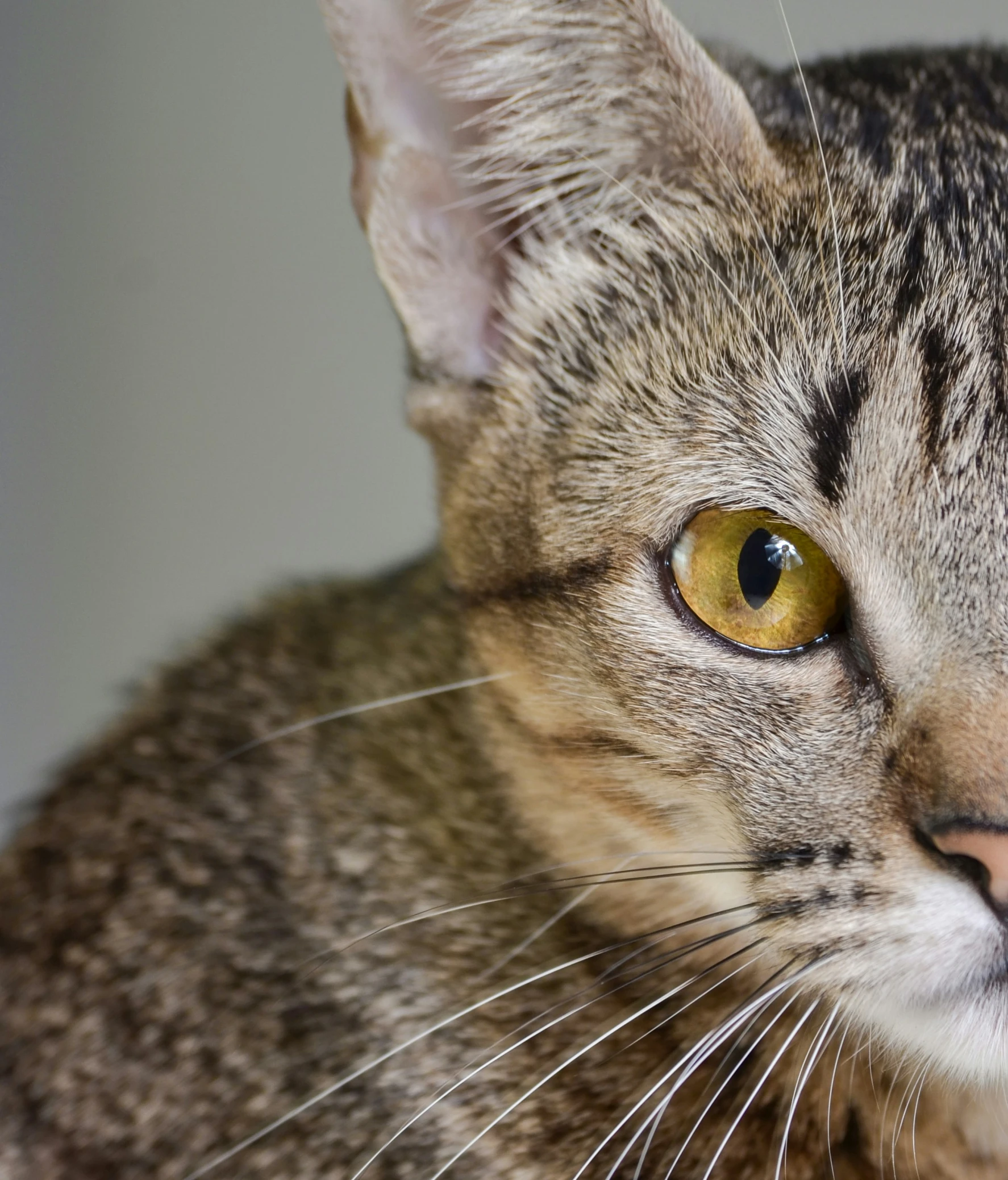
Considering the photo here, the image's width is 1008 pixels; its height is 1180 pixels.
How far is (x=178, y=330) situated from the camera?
1659 mm

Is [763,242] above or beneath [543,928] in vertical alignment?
above

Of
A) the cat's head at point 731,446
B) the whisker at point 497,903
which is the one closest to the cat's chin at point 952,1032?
the cat's head at point 731,446

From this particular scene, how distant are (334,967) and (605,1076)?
219 mm

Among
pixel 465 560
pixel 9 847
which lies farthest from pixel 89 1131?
pixel 465 560

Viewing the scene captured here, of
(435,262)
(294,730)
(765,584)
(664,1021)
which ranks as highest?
(435,262)

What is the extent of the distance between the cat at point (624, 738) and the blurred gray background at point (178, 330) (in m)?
0.56

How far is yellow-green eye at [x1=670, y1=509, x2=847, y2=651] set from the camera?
76 centimetres

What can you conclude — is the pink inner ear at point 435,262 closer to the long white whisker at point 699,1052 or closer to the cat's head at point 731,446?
the cat's head at point 731,446

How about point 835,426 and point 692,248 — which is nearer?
point 835,426

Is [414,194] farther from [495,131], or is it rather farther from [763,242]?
[763,242]

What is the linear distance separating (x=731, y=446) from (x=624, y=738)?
215 millimetres

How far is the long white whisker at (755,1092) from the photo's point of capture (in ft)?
2.45

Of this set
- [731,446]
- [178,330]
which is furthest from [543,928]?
[178,330]

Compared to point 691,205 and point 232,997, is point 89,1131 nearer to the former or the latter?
point 232,997
